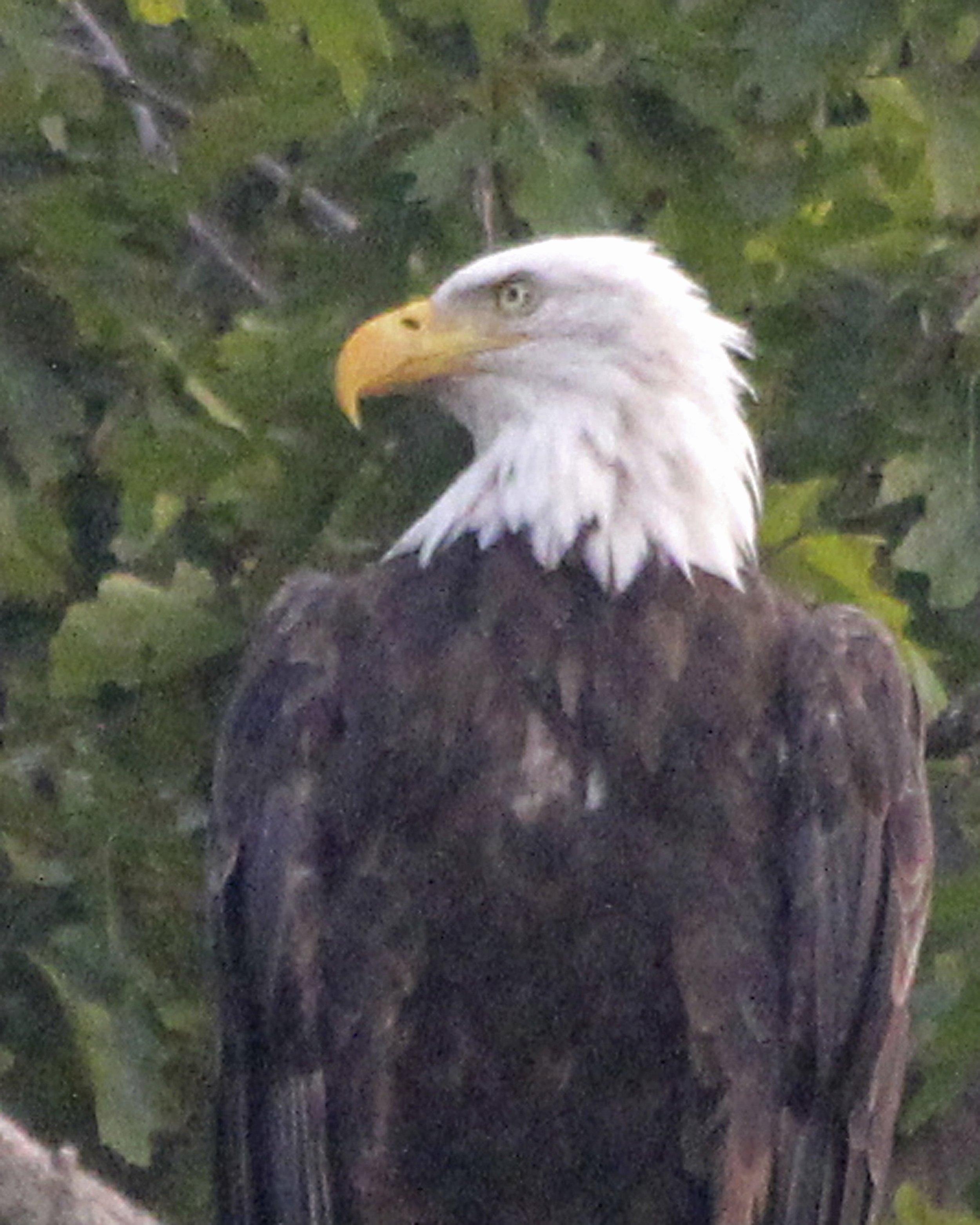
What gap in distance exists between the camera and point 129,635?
13.2 ft

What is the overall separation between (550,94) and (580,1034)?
129cm

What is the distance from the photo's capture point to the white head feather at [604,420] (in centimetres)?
444

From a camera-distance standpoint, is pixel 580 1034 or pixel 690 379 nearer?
pixel 580 1034

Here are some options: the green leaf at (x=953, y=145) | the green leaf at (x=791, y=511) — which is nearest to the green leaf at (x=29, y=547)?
the green leaf at (x=791, y=511)

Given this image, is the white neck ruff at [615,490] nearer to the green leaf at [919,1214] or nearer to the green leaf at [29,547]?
the green leaf at [29,547]

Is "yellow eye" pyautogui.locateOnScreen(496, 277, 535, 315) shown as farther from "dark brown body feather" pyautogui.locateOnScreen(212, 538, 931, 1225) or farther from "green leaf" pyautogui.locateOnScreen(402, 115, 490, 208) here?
"dark brown body feather" pyautogui.locateOnScreen(212, 538, 931, 1225)

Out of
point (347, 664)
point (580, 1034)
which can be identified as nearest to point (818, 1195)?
point (580, 1034)

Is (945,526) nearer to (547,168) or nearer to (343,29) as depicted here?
(547,168)

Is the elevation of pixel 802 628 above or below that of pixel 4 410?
below

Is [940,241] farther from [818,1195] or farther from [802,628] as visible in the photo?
[818,1195]

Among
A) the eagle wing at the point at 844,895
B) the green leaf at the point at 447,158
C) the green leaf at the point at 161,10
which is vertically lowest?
the eagle wing at the point at 844,895

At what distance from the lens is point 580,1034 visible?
4176mm

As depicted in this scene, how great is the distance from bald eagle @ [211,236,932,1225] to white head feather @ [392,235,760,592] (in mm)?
79

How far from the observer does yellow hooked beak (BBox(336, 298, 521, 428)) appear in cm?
420
